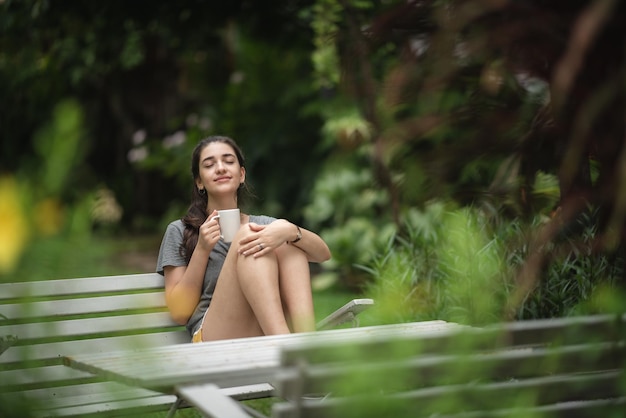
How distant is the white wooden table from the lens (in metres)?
2.10

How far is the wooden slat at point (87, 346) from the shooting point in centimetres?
164

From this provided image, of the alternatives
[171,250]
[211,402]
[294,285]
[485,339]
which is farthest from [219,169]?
[485,339]

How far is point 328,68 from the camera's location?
9.00 meters

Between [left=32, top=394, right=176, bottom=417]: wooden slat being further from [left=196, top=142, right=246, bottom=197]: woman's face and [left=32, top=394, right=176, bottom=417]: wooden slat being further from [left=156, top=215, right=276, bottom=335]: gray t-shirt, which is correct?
[left=196, top=142, right=246, bottom=197]: woman's face

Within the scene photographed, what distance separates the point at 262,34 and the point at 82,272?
5.68 meters

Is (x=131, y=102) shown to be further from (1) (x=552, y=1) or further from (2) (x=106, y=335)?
(1) (x=552, y=1)

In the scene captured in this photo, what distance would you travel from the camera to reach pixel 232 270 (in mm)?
3629

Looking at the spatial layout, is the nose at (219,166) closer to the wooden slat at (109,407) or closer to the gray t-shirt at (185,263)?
the gray t-shirt at (185,263)

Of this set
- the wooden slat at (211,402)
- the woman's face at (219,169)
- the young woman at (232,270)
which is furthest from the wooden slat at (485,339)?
the woman's face at (219,169)

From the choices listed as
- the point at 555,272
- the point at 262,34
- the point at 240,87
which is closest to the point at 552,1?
the point at 555,272

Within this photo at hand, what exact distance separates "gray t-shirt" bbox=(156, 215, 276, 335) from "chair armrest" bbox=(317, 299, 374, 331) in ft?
1.53

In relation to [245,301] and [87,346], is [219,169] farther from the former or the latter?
[87,346]

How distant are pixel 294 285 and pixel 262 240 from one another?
0.23m

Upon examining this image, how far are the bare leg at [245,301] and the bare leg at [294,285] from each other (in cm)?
5
